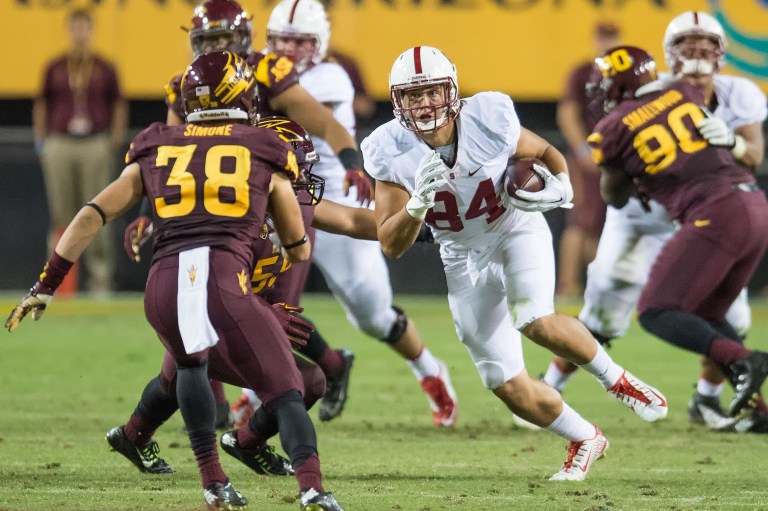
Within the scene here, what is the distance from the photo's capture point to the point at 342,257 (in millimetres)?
6070

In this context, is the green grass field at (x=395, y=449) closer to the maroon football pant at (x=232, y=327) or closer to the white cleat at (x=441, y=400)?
the white cleat at (x=441, y=400)

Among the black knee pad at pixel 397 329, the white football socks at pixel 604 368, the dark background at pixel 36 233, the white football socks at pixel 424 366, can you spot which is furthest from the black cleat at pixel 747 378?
the dark background at pixel 36 233

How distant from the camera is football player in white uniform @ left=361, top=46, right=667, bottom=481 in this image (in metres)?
4.48

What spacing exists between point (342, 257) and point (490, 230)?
4.74 feet

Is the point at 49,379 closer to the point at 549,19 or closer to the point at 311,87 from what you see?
the point at 311,87

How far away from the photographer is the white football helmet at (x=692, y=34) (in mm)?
6113

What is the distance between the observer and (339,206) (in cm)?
470

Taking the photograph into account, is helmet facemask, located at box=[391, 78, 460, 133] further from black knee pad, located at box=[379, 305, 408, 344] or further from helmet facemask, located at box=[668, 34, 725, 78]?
helmet facemask, located at box=[668, 34, 725, 78]

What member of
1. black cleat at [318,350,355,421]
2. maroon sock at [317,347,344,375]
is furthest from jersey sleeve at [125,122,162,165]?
black cleat at [318,350,355,421]

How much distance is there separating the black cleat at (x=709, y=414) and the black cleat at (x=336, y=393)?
5.02ft

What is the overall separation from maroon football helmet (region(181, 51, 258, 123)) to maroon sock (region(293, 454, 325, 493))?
1058 millimetres

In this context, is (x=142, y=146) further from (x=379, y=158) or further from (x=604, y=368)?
(x=604, y=368)

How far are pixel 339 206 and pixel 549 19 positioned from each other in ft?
21.2

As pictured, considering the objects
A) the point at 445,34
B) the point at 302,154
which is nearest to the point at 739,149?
the point at 302,154
